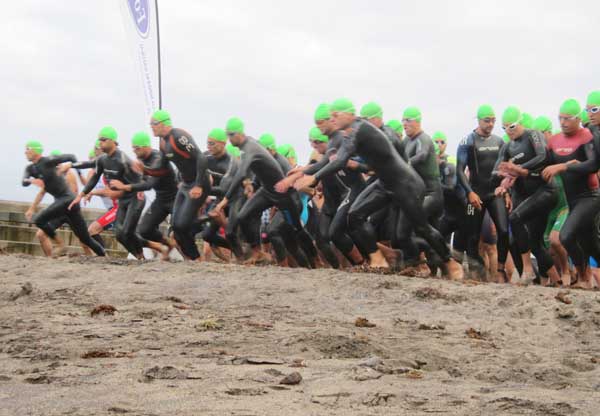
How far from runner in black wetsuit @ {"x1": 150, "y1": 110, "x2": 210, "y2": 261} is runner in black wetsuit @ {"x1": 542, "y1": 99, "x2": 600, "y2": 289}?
178 inches

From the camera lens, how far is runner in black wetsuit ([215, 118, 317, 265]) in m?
12.8

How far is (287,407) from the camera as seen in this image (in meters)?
4.82

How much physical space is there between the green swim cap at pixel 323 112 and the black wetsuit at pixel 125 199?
132 inches

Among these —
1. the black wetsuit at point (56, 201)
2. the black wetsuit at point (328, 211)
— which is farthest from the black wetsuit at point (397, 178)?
the black wetsuit at point (56, 201)

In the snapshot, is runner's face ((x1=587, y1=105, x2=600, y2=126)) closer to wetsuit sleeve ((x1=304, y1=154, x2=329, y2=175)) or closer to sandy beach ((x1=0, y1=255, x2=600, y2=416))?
sandy beach ((x1=0, y1=255, x2=600, y2=416))

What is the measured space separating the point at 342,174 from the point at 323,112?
1.13m

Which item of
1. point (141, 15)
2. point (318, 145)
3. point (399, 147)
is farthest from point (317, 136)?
point (141, 15)

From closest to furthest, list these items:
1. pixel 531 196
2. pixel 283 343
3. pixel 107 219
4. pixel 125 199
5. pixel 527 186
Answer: pixel 283 343, pixel 531 196, pixel 527 186, pixel 125 199, pixel 107 219

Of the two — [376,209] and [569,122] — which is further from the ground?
[569,122]

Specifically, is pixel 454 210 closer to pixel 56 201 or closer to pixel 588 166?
pixel 588 166

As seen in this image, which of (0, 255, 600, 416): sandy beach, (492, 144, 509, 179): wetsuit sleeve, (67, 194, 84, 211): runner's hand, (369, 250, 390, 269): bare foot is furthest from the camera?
(67, 194, 84, 211): runner's hand

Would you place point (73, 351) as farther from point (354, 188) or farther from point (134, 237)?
point (134, 237)

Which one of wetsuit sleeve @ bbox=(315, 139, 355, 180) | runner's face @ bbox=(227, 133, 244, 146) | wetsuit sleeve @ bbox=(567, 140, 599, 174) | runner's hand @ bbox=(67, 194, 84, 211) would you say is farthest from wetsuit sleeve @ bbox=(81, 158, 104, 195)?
wetsuit sleeve @ bbox=(567, 140, 599, 174)

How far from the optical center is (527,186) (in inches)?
453
